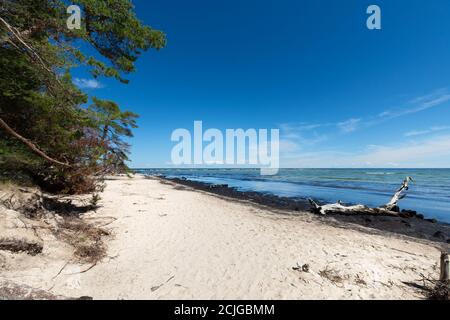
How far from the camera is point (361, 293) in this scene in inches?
162

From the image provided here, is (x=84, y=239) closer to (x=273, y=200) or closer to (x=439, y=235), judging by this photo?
(x=439, y=235)

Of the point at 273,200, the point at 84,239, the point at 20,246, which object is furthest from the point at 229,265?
the point at 273,200

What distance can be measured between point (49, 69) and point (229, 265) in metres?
6.67

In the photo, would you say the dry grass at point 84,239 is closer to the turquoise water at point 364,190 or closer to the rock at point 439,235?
the rock at point 439,235

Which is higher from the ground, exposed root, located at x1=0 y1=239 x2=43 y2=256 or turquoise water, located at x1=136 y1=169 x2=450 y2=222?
exposed root, located at x1=0 y1=239 x2=43 y2=256

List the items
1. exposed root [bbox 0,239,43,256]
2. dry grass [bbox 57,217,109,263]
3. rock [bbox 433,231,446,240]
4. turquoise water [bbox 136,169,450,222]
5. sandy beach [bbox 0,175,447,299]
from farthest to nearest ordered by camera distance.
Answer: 1. turquoise water [bbox 136,169,450,222]
2. rock [bbox 433,231,446,240]
3. dry grass [bbox 57,217,109,263]
4. exposed root [bbox 0,239,43,256]
5. sandy beach [bbox 0,175,447,299]

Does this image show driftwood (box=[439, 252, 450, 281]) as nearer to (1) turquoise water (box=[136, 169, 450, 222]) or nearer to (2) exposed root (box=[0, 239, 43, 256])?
(2) exposed root (box=[0, 239, 43, 256])

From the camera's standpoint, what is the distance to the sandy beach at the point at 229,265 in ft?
13.4

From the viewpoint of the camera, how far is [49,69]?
5.60 meters

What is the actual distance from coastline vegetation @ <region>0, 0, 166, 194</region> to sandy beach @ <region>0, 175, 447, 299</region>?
2.67m

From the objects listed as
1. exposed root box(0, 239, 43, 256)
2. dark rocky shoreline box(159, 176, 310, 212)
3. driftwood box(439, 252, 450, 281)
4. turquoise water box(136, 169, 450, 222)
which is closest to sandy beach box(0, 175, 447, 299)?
exposed root box(0, 239, 43, 256)

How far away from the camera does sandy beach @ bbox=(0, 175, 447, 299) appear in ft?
13.4

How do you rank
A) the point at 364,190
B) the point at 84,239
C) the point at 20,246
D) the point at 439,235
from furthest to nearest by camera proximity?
1. the point at 364,190
2. the point at 439,235
3. the point at 84,239
4. the point at 20,246

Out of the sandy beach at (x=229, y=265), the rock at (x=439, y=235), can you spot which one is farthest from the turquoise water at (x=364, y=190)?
the sandy beach at (x=229, y=265)
